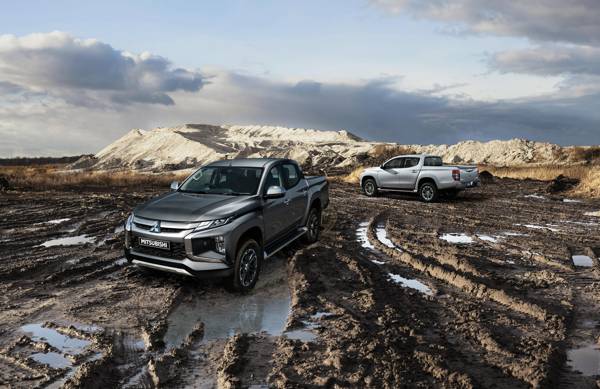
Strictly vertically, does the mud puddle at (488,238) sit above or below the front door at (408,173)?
below

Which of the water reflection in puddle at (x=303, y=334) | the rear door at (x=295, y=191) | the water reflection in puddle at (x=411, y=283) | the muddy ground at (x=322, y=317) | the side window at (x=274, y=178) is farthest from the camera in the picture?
the rear door at (x=295, y=191)

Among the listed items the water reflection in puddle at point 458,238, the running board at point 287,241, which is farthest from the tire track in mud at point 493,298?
the running board at point 287,241

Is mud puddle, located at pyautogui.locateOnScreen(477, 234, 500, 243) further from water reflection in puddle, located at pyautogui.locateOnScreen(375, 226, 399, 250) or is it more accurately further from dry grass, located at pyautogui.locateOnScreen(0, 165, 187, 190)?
dry grass, located at pyautogui.locateOnScreen(0, 165, 187, 190)

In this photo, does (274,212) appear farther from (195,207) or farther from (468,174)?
(468,174)

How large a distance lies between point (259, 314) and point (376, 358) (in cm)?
184

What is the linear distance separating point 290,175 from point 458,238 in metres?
4.89

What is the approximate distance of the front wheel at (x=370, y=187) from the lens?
2051cm

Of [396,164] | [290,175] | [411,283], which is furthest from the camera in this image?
[396,164]

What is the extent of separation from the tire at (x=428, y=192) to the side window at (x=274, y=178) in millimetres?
11261

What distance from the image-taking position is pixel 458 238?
11656 millimetres

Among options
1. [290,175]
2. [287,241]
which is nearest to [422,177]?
[290,175]

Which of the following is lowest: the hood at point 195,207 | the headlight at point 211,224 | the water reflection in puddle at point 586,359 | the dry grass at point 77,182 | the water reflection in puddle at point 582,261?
the water reflection in puddle at point 582,261

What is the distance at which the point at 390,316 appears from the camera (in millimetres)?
6113

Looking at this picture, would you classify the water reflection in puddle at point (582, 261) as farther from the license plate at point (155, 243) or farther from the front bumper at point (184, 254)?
the license plate at point (155, 243)
